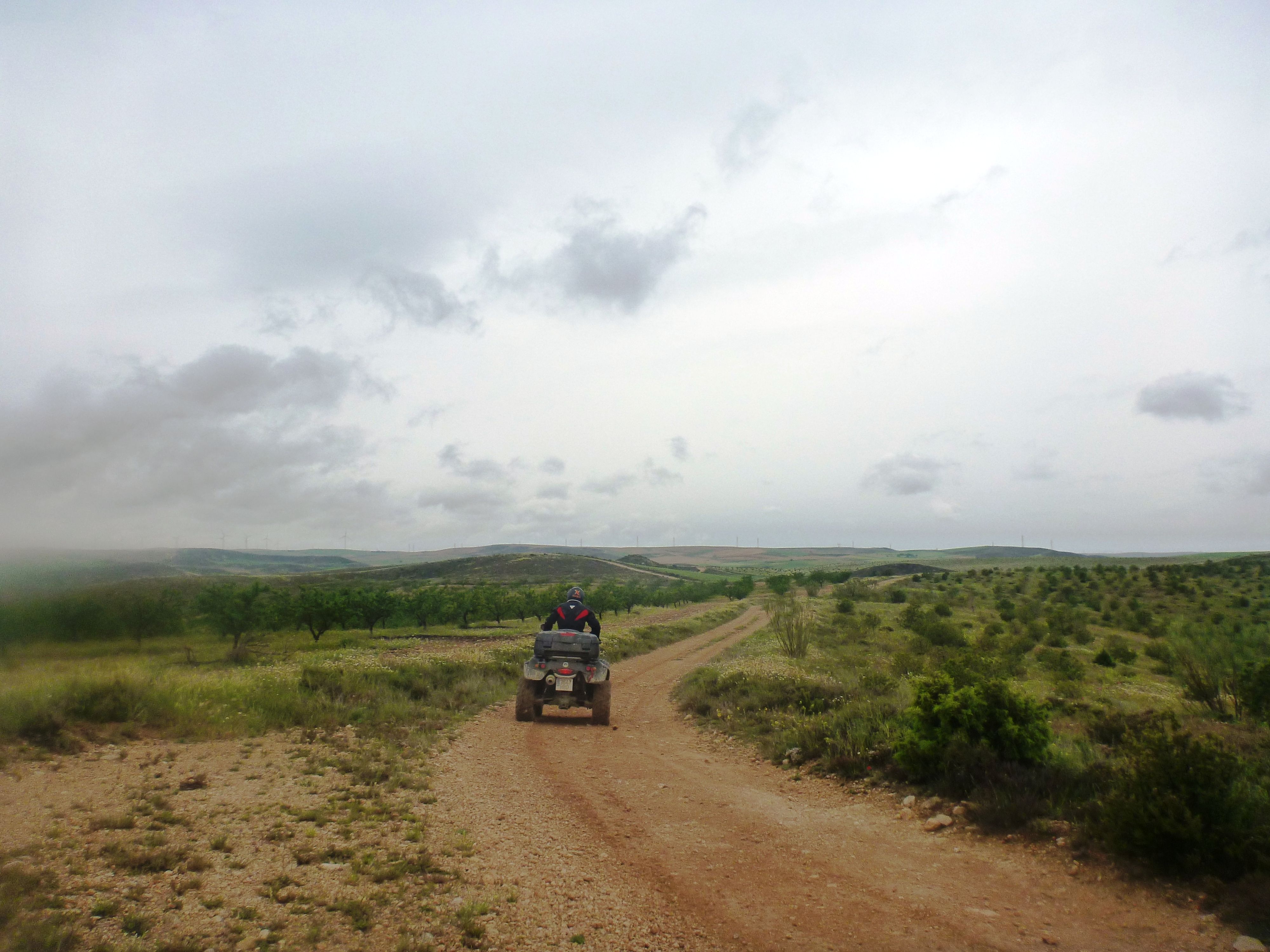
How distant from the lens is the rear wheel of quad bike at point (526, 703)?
47.1ft

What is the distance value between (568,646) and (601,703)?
1423 millimetres

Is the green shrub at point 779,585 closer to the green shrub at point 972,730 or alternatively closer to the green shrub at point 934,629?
the green shrub at point 934,629

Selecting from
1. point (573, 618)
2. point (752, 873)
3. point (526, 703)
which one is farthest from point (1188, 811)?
point (526, 703)

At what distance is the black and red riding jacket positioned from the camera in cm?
1455

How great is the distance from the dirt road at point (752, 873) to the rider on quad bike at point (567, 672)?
138 inches

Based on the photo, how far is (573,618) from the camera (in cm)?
1458

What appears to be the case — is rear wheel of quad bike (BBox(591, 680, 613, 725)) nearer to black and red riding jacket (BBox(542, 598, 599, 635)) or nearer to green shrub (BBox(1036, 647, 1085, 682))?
black and red riding jacket (BBox(542, 598, 599, 635))

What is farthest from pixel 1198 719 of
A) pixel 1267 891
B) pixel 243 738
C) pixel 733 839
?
pixel 243 738

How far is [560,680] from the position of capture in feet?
46.2

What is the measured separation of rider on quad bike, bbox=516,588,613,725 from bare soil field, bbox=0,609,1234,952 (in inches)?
160

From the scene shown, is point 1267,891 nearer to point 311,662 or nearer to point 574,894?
point 574,894

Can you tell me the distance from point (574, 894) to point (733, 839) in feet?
7.01

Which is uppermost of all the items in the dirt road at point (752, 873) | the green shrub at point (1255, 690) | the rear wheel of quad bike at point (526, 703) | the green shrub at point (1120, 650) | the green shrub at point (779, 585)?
the green shrub at point (1255, 690)

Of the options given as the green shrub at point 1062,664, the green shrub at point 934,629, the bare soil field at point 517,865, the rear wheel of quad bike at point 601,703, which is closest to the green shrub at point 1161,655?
the green shrub at point 1062,664
